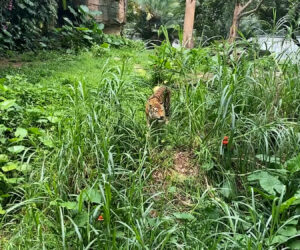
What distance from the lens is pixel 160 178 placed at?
9.04 ft

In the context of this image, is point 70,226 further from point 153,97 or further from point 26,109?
point 26,109

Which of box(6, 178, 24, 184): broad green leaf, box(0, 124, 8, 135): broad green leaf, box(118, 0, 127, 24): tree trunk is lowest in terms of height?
box(6, 178, 24, 184): broad green leaf

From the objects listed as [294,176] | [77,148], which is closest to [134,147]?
[77,148]

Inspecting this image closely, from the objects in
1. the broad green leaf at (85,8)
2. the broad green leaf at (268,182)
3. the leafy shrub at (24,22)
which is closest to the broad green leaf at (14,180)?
the broad green leaf at (268,182)

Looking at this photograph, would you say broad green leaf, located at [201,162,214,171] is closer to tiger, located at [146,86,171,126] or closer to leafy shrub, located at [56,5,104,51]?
tiger, located at [146,86,171,126]

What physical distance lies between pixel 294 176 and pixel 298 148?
281 millimetres

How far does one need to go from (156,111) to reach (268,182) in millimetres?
1074

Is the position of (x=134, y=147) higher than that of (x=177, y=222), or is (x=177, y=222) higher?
(x=134, y=147)

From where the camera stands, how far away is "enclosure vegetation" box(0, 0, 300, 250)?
2041mm

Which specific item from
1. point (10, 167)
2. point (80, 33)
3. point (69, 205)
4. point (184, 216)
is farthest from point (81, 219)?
point (80, 33)

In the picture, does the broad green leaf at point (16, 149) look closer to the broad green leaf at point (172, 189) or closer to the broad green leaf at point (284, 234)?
the broad green leaf at point (172, 189)

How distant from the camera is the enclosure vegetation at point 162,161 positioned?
2.04m

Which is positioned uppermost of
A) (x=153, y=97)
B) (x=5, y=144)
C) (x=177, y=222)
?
(x=153, y=97)

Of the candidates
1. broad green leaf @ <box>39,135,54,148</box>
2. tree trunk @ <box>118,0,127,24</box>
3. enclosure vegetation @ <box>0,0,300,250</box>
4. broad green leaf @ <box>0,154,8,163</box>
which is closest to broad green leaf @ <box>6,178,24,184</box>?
enclosure vegetation @ <box>0,0,300,250</box>
